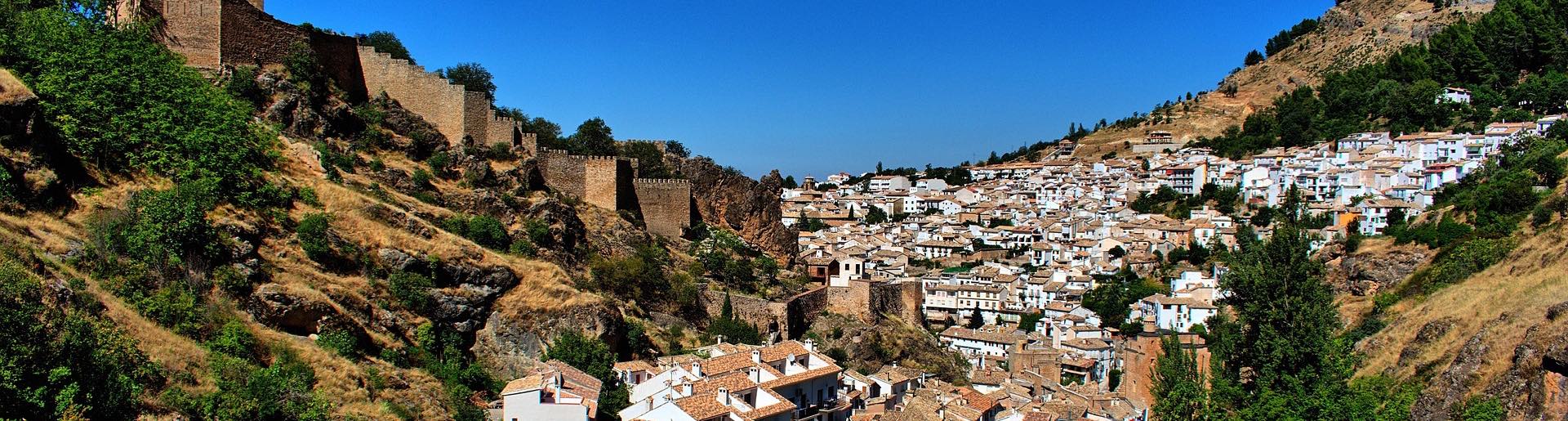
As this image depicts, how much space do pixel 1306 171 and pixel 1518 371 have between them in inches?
1575

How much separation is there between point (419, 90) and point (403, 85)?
0.40 meters

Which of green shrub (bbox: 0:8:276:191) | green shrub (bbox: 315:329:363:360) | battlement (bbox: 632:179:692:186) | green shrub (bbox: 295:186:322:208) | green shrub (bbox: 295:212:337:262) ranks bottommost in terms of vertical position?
green shrub (bbox: 315:329:363:360)

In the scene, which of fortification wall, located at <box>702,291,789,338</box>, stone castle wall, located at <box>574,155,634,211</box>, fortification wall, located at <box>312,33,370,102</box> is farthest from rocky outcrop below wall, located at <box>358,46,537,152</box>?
fortification wall, located at <box>702,291,789,338</box>

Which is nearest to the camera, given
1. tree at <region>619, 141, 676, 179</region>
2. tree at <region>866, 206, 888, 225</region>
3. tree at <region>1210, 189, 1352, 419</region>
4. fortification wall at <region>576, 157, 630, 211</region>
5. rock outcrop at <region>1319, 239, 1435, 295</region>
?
tree at <region>1210, 189, 1352, 419</region>

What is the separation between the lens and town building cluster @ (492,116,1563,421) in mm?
20469

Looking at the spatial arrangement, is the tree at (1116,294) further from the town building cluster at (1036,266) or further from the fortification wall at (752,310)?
the fortification wall at (752,310)

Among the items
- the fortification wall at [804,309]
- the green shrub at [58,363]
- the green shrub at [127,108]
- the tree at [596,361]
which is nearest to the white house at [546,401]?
the tree at [596,361]

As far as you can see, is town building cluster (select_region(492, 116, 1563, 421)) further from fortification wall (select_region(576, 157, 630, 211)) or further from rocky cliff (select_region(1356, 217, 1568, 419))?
fortification wall (select_region(576, 157, 630, 211))

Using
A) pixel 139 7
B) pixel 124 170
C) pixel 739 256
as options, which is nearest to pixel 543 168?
pixel 739 256

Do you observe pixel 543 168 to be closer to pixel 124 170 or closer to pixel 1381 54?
pixel 124 170

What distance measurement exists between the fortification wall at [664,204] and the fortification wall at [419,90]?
5140mm

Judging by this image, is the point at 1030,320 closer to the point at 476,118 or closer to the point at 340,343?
the point at 476,118

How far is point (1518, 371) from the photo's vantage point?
1630 centimetres

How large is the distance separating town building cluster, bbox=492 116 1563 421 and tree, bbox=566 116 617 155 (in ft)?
23.5
